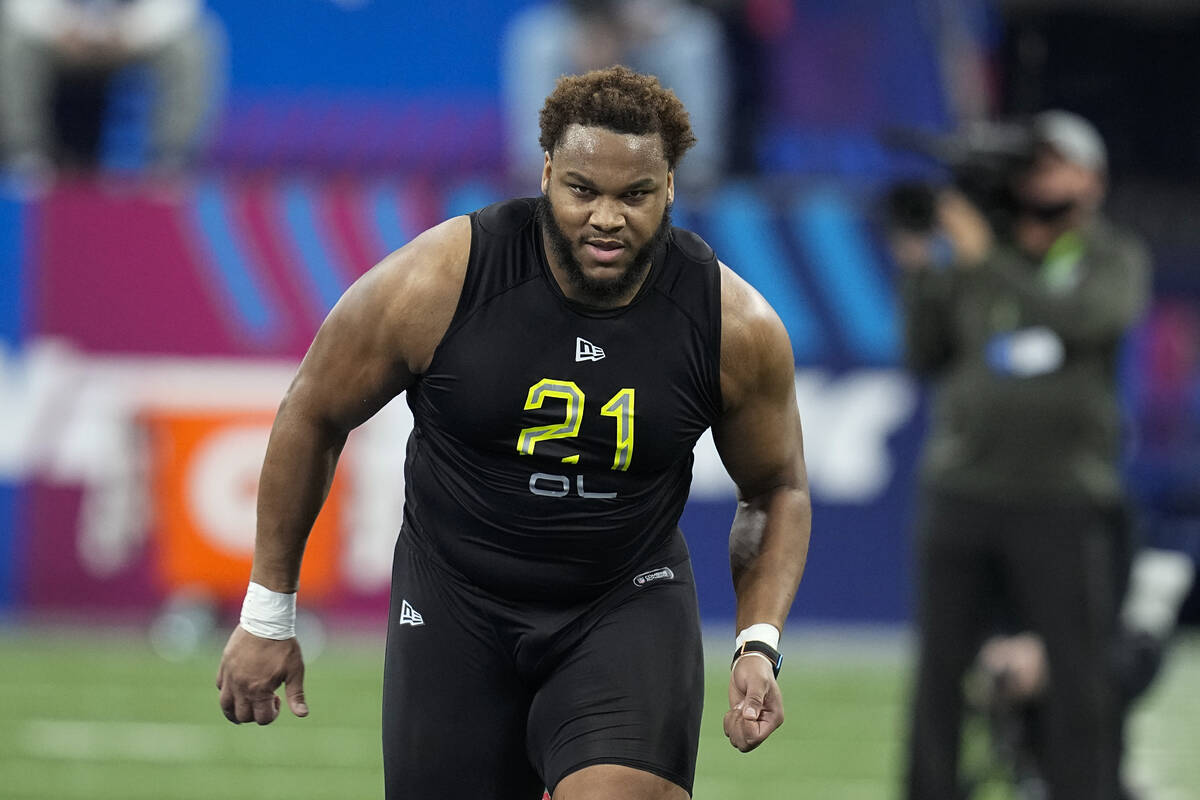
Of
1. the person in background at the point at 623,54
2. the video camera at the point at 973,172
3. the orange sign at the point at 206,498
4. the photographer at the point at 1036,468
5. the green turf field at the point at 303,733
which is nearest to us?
the photographer at the point at 1036,468

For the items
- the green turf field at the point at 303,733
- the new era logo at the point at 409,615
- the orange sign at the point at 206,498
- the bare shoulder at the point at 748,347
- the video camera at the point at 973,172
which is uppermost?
the video camera at the point at 973,172

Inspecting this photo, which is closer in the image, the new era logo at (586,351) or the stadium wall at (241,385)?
the new era logo at (586,351)

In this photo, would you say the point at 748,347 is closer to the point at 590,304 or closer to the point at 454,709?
the point at 590,304

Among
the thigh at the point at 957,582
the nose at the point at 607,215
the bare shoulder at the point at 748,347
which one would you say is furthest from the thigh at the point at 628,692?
the thigh at the point at 957,582

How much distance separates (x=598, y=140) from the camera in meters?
3.95

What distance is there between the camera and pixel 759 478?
14.4 feet

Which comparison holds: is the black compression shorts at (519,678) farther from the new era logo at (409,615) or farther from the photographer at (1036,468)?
the photographer at (1036,468)

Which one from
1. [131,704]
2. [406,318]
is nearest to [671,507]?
[406,318]

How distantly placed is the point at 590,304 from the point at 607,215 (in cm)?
25

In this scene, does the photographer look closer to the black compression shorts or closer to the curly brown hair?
the black compression shorts

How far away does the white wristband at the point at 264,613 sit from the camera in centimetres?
430

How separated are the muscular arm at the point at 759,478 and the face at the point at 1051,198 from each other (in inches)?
106

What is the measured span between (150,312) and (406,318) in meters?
9.36

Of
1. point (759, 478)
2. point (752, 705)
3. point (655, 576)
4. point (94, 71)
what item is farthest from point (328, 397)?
point (94, 71)
